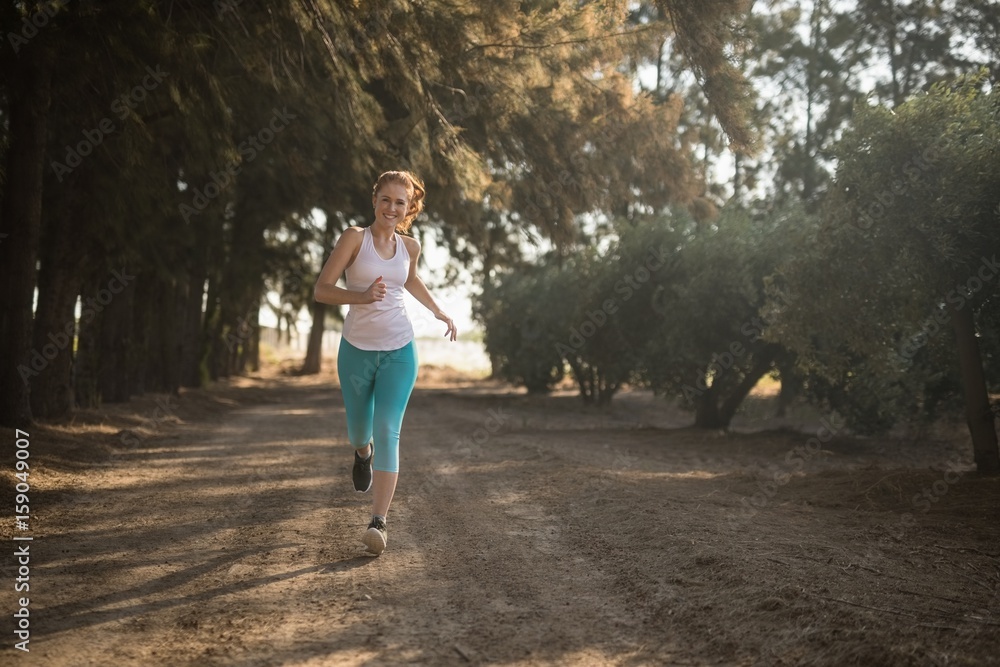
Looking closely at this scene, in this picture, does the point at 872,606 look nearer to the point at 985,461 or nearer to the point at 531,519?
the point at 531,519

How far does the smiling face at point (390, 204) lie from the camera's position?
216 inches

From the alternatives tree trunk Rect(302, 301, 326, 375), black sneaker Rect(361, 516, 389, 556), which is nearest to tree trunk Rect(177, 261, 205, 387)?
tree trunk Rect(302, 301, 326, 375)

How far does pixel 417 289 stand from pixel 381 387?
0.83m

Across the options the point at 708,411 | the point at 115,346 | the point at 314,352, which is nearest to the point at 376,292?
the point at 708,411

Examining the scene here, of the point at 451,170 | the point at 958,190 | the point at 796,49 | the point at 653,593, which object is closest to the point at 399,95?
the point at 451,170

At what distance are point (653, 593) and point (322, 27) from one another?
6.32 metres

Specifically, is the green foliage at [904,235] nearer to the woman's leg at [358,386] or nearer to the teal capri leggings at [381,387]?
the teal capri leggings at [381,387]

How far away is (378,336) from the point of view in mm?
5359

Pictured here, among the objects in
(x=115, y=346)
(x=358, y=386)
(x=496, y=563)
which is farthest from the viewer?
(x=115, y=346)

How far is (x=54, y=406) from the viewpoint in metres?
11.8

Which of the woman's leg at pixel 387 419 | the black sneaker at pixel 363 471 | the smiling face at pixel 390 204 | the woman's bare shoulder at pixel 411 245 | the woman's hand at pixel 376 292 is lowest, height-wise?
the black sneaker at pixel 363 471

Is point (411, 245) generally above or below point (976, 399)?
above

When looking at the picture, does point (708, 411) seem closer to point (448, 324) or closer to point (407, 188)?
point (448, 324)

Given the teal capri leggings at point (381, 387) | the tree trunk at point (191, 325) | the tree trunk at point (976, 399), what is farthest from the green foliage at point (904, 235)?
the tree trunk at point (191, 325)
